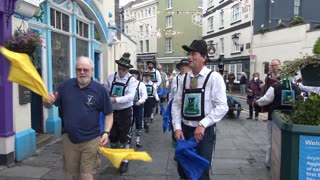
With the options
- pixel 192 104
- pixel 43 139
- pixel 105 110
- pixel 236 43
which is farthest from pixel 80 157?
pixel 236 43

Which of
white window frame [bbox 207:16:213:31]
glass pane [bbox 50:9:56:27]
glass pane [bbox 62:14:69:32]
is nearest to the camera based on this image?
glass pane [bbox 50:9:56:27]

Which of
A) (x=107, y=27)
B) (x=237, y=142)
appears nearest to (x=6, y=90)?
(x=237, y=142)

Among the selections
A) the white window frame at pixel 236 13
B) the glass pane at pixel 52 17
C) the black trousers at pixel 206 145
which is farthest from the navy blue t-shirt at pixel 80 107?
the white window frame at pixel 236 13

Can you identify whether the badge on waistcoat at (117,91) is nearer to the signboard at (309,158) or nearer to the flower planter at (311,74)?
the flower planter at (311,74)

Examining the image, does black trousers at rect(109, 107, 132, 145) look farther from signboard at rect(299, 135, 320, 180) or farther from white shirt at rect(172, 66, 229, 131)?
signboard at rect(299, 135, 320, 180)

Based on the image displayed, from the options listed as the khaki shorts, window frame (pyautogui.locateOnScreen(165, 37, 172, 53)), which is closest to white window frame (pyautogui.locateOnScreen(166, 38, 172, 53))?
window frame (pyautogui.locateOnScreen(165, 37, 172, 53))

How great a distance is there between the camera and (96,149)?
4254 millimetres

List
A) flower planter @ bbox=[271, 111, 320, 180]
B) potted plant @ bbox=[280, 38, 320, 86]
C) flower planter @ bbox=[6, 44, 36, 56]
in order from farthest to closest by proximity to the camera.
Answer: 1. flower planter @ bbox=[6, 44, 36, 56]
2. potted plant @ bbox=[280, 38, 320, 86]
3. flower planter @ bbox=[271, 111, 320, 180]

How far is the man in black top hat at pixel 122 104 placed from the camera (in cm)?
614

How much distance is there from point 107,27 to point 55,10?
5175 millimetres

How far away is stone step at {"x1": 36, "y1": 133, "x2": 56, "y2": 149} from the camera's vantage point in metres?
7.89

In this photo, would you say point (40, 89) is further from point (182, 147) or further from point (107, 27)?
point (107, 27)

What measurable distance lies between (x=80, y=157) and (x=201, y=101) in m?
1.50

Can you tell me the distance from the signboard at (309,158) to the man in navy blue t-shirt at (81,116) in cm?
209
